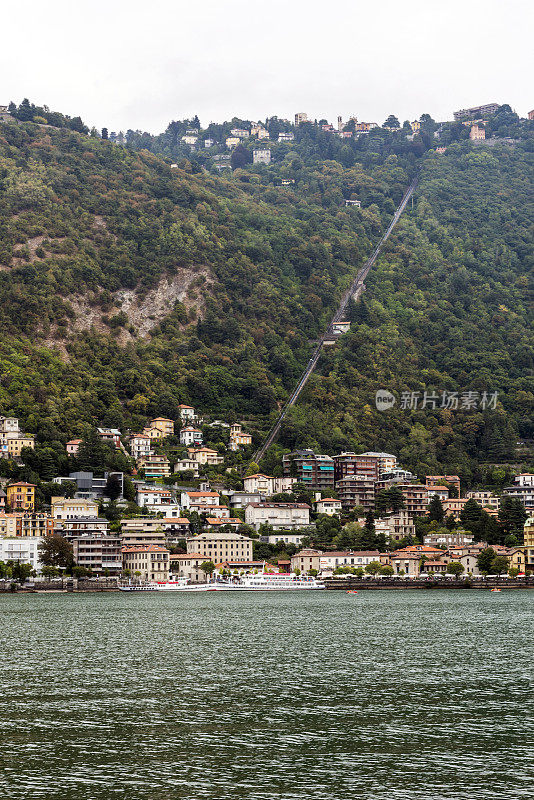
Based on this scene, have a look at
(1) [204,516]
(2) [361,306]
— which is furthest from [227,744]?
(2) [361,306]

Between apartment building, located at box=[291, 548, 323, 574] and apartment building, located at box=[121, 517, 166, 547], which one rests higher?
apartment building, located at box=[121, 517, 166, 547]

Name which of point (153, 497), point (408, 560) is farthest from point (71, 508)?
point (408, 560)

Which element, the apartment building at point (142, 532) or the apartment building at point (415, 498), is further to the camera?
the apartment building at point (415, 498)

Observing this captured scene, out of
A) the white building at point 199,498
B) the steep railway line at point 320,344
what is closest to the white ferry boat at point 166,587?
the white building at point 199,498

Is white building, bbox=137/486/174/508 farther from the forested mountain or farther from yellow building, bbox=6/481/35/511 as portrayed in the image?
yellow building, bbox=6/481/35/511

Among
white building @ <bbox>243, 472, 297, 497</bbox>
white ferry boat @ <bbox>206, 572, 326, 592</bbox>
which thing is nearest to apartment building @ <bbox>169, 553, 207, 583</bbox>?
white ferry boat @ <bbox>206, 572, 326, 592</bbox>

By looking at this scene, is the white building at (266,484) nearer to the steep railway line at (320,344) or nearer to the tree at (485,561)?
the steep railway line at (320,344)
